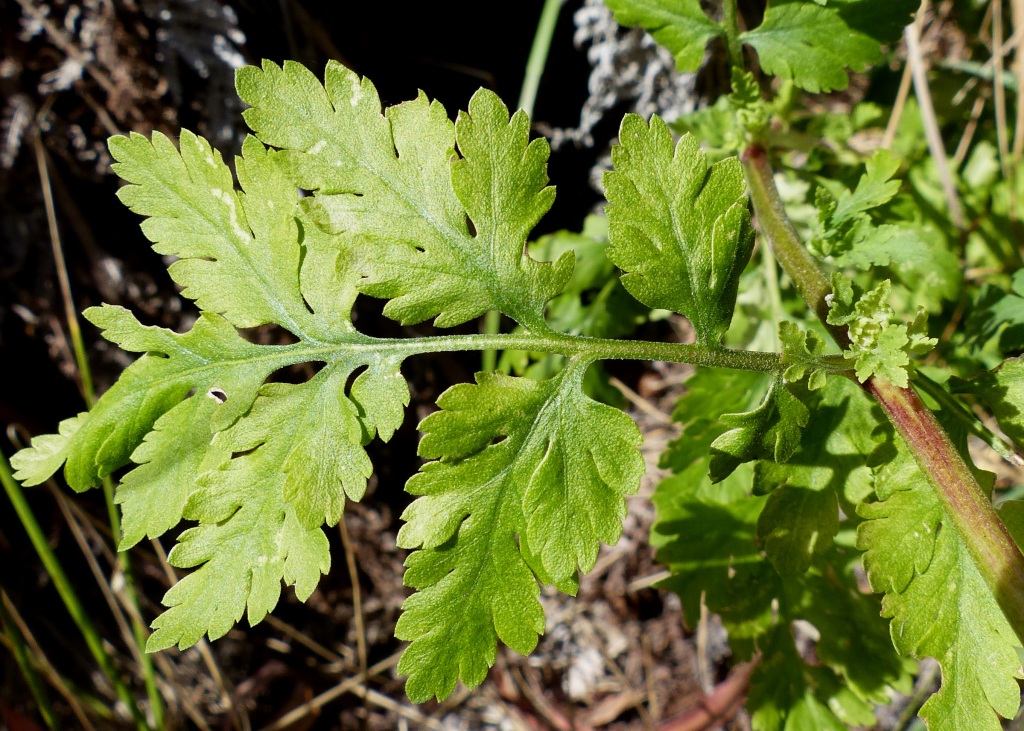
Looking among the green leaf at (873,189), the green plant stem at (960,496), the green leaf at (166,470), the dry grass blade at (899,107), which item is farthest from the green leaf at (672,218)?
the dry grass blade at (899,107)

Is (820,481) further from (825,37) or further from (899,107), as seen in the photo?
(899,107)

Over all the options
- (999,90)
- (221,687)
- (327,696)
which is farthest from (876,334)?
(221,687)

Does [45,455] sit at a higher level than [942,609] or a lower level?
higher

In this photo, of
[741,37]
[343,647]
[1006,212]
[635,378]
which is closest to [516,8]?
[741,37]

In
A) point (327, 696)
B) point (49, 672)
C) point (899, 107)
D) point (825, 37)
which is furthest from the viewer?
point (327, 696)

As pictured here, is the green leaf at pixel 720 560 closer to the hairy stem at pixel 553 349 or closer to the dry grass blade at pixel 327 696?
the hairy stem at pixel 553 349

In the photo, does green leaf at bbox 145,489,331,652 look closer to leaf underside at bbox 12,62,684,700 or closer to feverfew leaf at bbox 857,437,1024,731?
leaf underside at bbox 12,62,684,700
